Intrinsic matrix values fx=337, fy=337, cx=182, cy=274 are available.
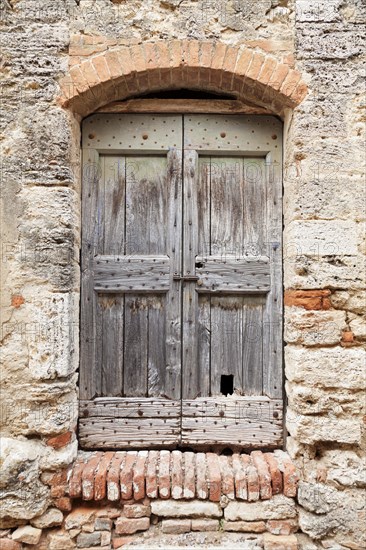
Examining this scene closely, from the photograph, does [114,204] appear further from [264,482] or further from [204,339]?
[264,482]

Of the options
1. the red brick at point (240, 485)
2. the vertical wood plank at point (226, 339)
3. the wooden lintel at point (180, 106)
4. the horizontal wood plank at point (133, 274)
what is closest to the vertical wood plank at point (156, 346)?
the horizontal wood plank at point (133, 274)

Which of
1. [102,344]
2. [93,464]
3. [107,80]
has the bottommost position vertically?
[93,464]

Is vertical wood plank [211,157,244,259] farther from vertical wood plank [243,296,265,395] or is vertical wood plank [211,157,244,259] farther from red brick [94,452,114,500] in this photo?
red brick [94,452,114,500]

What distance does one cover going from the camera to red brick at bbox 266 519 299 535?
1979mm

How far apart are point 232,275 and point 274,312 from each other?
0.37 metres

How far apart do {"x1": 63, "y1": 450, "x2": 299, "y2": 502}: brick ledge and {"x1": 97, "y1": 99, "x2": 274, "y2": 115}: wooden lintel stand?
224 cm

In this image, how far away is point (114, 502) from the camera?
79.4 inches

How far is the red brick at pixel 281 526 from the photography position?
1.98 meters

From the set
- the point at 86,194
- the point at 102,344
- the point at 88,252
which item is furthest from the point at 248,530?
the point at 86,194

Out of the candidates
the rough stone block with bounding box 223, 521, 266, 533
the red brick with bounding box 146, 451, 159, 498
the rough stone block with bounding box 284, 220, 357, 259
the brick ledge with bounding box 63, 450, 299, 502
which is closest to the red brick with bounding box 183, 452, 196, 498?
the brick ledge with bounding box 63, 450, 299, 502

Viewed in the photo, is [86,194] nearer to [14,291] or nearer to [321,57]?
[14,291]

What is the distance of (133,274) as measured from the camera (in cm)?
221

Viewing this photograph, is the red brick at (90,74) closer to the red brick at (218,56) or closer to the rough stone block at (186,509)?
the red brick at (218,56)

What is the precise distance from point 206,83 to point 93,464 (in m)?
2.48
